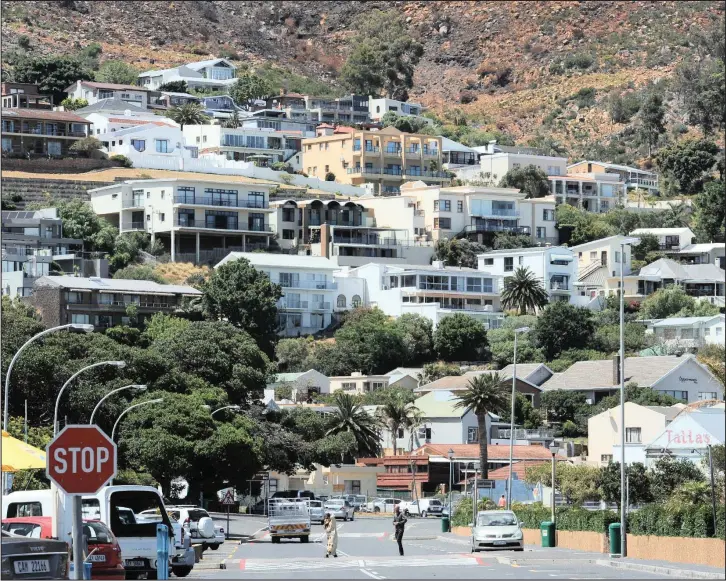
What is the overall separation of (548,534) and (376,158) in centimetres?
12726

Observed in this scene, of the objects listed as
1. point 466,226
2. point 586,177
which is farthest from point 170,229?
point 586,177

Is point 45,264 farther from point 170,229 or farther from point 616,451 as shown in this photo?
point 616,451

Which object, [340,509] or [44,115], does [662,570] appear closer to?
[340,509]

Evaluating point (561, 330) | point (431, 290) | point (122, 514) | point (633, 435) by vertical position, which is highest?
point (431, 290)

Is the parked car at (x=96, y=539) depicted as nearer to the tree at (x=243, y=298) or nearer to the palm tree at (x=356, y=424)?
the palm tree at (x=356, y=424)

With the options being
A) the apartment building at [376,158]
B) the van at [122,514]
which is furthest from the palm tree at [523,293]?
the van at [122,514]

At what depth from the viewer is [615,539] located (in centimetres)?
4656

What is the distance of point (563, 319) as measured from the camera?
138125 millimetres

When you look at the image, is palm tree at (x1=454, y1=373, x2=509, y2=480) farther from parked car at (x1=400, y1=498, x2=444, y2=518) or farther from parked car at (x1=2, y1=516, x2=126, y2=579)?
parked car at (x1=2, y1=516, x2=126, y2=579)

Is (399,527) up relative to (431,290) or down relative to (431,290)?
down

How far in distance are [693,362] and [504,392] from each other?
1730cm

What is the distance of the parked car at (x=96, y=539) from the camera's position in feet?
101

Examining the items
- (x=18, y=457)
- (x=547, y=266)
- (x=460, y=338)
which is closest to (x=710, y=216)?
(x=547, y=266)

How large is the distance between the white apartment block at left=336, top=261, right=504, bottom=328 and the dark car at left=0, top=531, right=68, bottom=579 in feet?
385
